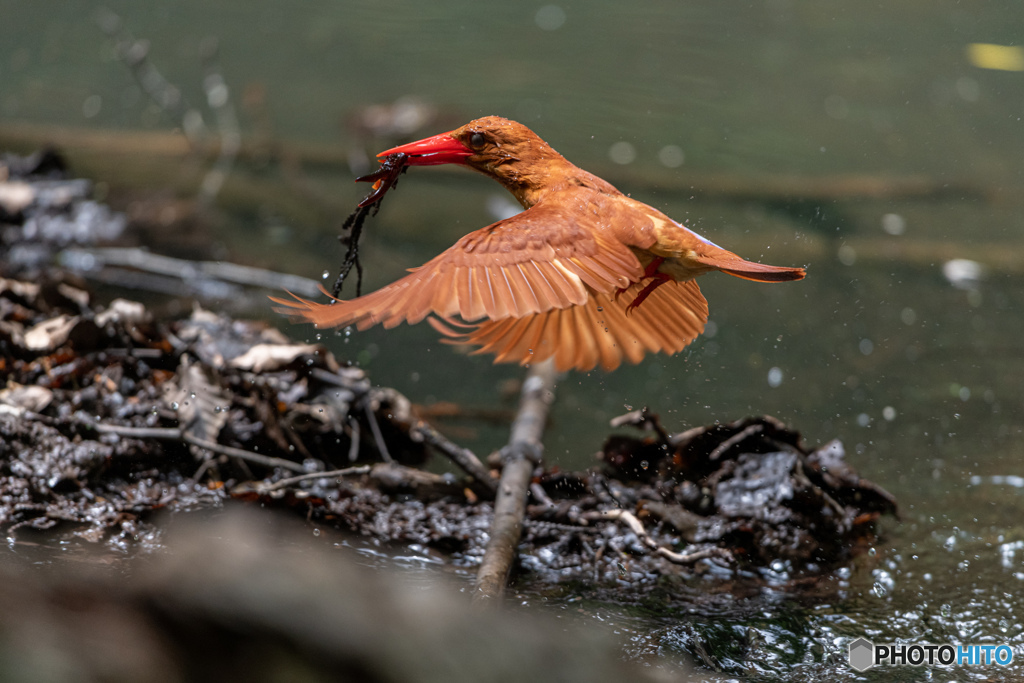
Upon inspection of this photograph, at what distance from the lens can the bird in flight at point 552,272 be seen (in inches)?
85.1

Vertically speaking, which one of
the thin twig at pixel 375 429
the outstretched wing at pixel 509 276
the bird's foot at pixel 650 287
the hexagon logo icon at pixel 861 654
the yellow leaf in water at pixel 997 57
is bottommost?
the hexagon logo icon at pixel 861 654

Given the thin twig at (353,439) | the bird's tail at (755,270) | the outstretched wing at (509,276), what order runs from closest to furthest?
the outstretched wing at (509,276), the bird's tail at (755,270), the thin twig at (353,439)

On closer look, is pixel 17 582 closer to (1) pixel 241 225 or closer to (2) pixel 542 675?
(2) pixel 542 675

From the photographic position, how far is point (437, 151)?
2777 millimetres

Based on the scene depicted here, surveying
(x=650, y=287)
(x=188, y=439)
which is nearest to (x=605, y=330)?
(x=650, y=287)

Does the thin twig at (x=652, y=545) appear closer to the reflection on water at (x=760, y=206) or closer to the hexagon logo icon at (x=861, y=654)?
the reflection on water at (x=760, y=206)

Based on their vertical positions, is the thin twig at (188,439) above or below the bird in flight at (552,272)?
below

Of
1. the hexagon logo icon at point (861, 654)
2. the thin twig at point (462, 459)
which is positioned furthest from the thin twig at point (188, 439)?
the hexagon logo icon at point (861, 654)

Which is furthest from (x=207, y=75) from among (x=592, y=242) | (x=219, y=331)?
(x=592, y=242)

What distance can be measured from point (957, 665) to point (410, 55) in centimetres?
840

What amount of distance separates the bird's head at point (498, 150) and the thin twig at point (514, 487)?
0.90m

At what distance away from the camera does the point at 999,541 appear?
2.85 meters

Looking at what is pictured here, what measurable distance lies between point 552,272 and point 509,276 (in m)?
0.13

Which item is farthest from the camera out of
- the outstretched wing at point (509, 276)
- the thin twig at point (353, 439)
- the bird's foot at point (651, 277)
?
the thin twig at point (353, 439)
